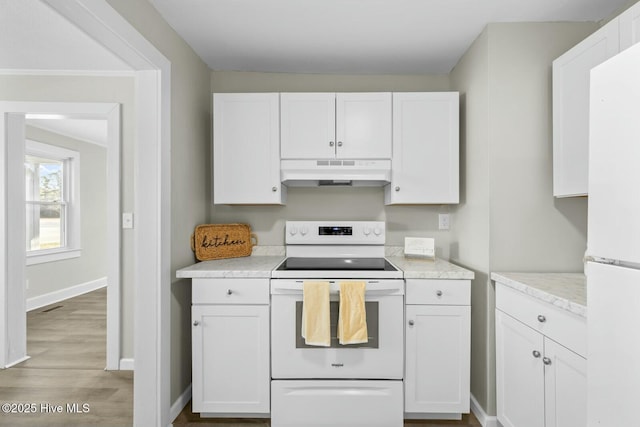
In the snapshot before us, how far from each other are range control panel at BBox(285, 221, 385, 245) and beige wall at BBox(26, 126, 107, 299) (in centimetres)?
388

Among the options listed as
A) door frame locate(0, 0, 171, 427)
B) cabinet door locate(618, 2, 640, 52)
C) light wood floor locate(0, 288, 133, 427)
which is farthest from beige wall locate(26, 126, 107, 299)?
cabinet door locate(618, 2, 640, 52)

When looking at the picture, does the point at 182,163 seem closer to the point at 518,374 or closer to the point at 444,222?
the point at 444,222

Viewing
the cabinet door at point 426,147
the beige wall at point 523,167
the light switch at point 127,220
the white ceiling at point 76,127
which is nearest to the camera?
the beige wall at point 523,167

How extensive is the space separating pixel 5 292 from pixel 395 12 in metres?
Result: 3.60

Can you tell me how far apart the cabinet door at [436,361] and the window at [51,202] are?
4.75 metres

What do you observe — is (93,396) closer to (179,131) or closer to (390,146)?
(179,131)

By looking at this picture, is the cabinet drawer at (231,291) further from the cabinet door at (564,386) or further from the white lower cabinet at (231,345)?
the cabinet door at (564,386)

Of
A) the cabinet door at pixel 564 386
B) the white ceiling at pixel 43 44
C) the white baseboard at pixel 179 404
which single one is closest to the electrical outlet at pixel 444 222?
the cabinet door at pixel 564 386

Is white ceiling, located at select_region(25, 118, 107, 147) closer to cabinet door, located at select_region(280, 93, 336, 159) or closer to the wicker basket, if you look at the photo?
the wicker basket

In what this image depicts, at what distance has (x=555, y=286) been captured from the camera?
1.60 meters

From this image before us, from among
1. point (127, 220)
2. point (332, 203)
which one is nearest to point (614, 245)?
point (332, 203)

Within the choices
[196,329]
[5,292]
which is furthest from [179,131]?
[5,292]

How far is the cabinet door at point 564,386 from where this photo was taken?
1313 mm

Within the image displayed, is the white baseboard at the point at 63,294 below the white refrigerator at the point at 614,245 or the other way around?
below
